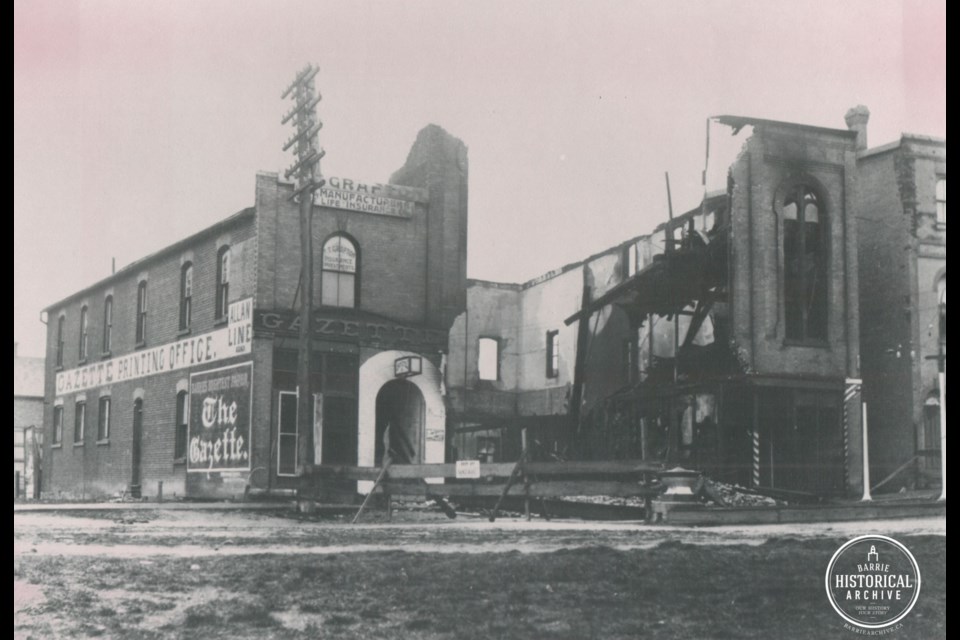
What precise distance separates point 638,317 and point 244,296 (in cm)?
341

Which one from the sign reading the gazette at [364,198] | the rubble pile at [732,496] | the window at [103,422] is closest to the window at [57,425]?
the window at [103,422]

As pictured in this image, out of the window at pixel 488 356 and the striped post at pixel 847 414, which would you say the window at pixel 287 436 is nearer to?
the window at pixel 488 356

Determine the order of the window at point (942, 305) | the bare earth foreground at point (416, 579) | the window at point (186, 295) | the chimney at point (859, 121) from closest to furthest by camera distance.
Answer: the bare earth foreground at point (416, 579) < the window at point (186, 295) < the window at point (942, 305) < the chimney at point (859, 121)

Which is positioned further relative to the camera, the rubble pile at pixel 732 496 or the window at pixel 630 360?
the rubble pile at pixel 732 496

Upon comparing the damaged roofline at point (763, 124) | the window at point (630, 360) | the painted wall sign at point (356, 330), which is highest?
the damaged roofline at point (763, 124)

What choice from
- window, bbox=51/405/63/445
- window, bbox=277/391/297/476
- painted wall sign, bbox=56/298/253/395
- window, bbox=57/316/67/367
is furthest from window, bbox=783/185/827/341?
window, bbox=51/405/63/445

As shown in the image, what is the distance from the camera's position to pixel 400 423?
9.14 m

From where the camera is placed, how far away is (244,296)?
9273mm

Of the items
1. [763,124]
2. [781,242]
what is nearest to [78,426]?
[781,242]

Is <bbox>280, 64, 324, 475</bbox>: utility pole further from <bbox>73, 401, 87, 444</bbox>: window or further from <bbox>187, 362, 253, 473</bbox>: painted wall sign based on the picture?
<bbox>73, 401, 87, 444</bbox>: window

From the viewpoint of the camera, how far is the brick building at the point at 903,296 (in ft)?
33.2

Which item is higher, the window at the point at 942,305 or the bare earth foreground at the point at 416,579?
the window at the point at 942,305

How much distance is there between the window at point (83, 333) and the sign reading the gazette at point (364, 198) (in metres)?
2.42

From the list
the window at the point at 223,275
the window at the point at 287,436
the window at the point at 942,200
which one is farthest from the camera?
the window at the point at 942,200
